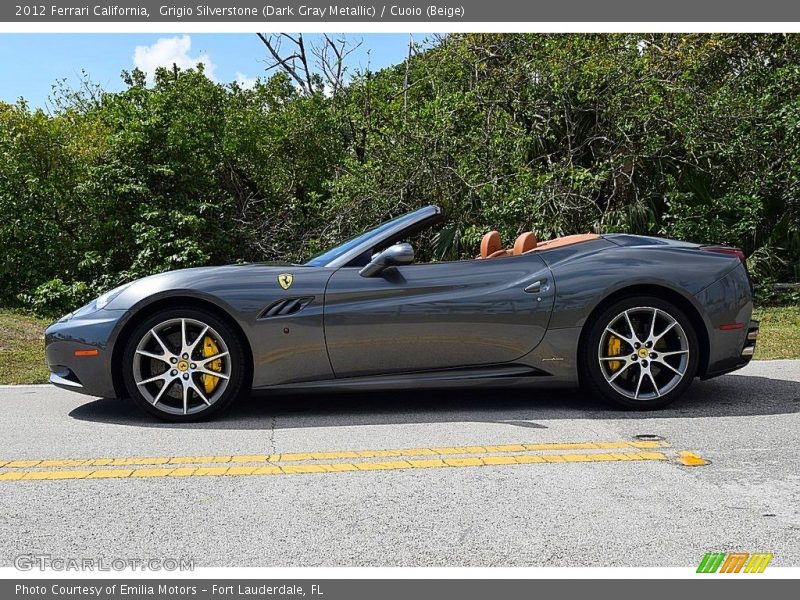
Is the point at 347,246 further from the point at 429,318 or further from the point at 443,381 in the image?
the point at 443,381

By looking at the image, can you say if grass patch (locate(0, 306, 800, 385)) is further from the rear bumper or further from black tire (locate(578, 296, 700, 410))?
black tire (locate(578, 296, 700, 410))

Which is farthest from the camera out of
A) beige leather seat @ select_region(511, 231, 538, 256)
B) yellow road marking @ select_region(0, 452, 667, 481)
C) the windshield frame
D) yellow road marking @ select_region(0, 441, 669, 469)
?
beige leather seat @ select_region(511, 231, 538, 256)

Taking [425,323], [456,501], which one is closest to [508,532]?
[456,501]

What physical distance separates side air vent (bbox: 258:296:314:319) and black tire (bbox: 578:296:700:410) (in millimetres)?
1839

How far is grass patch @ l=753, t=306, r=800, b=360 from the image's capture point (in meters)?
8.52

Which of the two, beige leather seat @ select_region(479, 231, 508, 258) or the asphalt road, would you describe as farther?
beige leather seat @ select_region(479, 231, 508, 258)

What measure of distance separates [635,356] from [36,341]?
720 centimetres

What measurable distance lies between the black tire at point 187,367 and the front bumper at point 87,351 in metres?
0.13

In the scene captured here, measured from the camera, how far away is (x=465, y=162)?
12.9m

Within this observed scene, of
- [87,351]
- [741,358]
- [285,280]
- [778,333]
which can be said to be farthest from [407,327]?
[778,333]

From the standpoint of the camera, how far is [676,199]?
12.9m

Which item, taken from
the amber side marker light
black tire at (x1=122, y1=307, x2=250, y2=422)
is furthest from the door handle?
the amber side marker light
